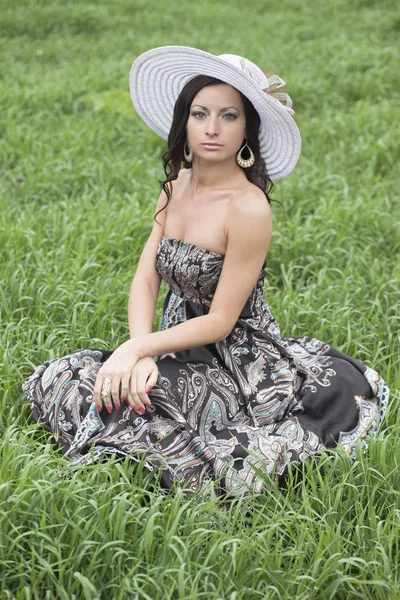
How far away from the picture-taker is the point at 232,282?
293 cm

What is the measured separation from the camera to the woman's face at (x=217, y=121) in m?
2.87

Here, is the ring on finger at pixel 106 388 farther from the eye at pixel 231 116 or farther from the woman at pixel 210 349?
the eye at pixel 231 116

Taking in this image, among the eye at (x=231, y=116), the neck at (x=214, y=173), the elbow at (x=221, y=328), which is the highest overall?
the eye at (x=231, y=116)

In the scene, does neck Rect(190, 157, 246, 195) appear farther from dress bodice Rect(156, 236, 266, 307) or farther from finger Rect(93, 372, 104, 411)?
finger Rect(93, 372, 104, 411)

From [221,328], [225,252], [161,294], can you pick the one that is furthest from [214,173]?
[161,294]

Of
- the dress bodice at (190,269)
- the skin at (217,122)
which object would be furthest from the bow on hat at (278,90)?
the dress bodice at (190,269)

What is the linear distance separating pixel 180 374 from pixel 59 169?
3.12 metres

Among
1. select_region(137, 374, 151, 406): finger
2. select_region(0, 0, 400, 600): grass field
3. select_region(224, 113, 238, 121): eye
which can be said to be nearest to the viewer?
select_region(0, 0, 400, 600): grass field

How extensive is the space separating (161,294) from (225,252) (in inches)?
53.4

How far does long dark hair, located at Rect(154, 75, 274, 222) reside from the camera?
292cm

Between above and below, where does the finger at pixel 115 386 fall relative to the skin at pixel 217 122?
below

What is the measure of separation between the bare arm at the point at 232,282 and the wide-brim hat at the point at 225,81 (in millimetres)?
280

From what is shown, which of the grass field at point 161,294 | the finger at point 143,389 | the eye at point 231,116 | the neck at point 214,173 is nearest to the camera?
the grass field at point 161,294

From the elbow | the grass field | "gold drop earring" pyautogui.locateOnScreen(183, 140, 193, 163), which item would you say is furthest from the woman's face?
the grass field
